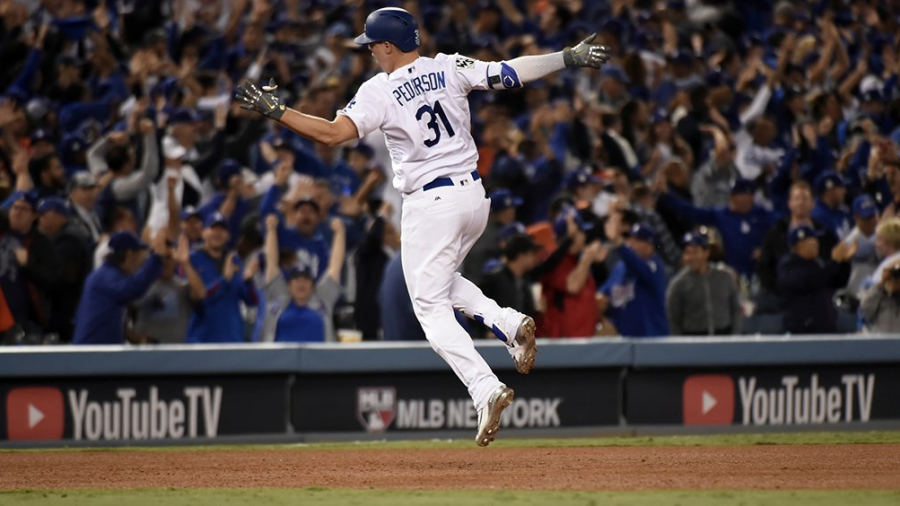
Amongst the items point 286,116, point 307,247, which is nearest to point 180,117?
point 307,247

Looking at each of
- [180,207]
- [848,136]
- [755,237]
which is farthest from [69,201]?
[848,136]

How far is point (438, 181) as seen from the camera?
7.04m

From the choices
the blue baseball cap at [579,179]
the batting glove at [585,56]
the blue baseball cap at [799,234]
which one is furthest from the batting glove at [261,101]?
the blue baseball cap at [579,179]

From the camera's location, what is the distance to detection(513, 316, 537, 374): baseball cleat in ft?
23.3

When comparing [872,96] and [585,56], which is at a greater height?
[872,96]

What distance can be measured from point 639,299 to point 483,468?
12.1 feet

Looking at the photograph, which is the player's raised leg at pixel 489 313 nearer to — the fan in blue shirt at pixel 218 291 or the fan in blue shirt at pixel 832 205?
the fan in blue shirt at pixel 218 291

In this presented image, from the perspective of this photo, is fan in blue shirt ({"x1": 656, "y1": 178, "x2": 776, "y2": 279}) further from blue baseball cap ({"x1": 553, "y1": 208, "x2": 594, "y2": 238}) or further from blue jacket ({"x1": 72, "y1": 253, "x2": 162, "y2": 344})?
blue jacket ({"x1": 72, "y1": 253, "x2": 162, "y2": 344})

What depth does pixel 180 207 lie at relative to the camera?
39.1 ft

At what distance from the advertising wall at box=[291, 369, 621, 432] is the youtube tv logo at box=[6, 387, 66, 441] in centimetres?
161

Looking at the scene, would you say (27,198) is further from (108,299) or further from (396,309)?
(396,309)

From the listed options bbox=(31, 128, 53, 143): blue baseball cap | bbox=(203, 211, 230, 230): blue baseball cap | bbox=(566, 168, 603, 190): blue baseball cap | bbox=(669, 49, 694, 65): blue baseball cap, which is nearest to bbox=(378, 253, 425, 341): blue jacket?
bbox=(203, 211, 230, 230): blue baseball cap

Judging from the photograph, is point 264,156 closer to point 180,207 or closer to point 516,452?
point 180,207

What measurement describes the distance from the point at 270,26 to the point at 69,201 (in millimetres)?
5676
